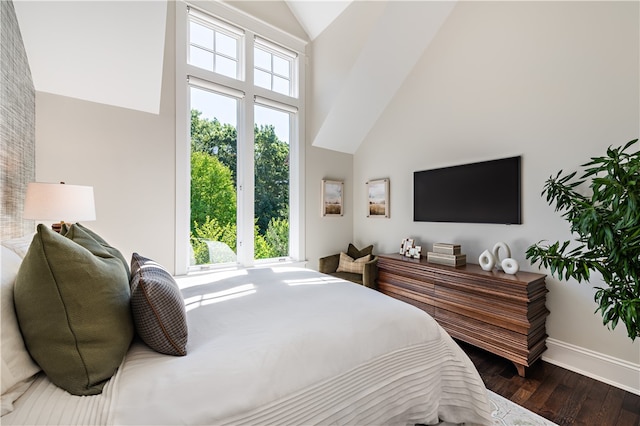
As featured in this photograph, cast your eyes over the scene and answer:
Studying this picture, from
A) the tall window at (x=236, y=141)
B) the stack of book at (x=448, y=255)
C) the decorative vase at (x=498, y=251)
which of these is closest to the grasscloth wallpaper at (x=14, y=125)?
the tall window at (x=236, y=141)

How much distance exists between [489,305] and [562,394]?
67cm

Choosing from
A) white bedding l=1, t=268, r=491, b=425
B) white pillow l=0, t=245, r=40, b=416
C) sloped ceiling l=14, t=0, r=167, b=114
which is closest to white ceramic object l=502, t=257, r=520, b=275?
white bedding l=1, t=268, r=491, b=425

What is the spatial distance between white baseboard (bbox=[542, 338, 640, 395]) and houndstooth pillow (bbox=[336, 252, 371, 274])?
6.08 ft

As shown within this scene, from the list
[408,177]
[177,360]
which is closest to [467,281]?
[408,177]

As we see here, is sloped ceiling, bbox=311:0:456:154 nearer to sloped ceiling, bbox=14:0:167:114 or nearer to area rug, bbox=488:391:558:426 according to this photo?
sloped ceiling, bbox=14:0:167:114

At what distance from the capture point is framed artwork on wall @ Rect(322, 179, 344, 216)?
390 cm

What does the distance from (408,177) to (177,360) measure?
315 centimetres

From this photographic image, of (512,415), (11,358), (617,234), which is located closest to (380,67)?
(617,234)

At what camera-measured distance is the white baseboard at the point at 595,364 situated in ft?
6.32

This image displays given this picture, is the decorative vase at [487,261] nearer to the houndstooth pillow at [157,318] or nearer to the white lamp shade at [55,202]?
the houndstooth pillow at [157,318]

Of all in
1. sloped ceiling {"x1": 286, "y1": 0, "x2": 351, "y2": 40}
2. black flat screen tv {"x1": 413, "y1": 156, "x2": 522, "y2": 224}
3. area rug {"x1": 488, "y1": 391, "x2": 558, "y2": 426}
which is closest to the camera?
→ area rug {"x1": 488, "y1": 391, "x2": 558, "y2": 426}

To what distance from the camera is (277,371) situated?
3.01ft

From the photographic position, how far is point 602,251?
5.58ft

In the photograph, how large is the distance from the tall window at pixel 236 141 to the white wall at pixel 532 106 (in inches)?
62.3
